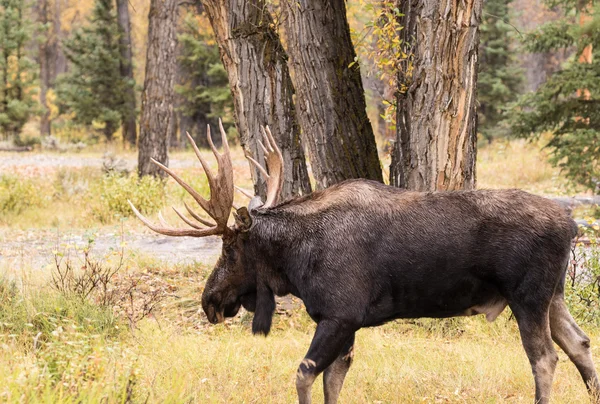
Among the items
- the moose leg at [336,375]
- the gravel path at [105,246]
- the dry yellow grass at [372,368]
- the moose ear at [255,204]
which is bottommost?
the gravel path at [105,246]

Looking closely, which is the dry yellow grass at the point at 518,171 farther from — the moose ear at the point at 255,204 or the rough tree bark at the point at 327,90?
the moose ear at the point at 255,204

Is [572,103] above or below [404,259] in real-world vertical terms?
above

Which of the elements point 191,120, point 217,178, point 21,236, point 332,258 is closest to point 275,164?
point 217,178

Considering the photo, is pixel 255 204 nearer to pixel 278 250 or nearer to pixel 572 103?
pixel 278 250

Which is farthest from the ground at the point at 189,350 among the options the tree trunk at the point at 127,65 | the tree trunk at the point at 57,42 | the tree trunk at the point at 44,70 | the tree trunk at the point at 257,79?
the tree trunk at the point at 57,42

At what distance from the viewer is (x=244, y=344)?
23.0ft

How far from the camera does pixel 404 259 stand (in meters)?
4.86

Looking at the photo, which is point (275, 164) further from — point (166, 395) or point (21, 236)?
point (21, 236)

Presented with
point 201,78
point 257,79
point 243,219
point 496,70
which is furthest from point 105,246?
point 496,70

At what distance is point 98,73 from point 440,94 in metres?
23.7

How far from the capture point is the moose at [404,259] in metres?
4.73

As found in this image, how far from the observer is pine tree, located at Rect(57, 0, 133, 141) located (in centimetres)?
2828

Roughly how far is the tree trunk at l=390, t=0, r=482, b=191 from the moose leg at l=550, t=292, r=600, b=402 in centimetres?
203

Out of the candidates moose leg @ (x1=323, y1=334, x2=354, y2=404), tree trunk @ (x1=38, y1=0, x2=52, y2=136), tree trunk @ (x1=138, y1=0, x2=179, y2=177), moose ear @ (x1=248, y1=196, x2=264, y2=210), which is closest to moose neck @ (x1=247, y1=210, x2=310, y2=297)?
moose ear @ (x1=248, y1=196, x2=264, y2=210)
